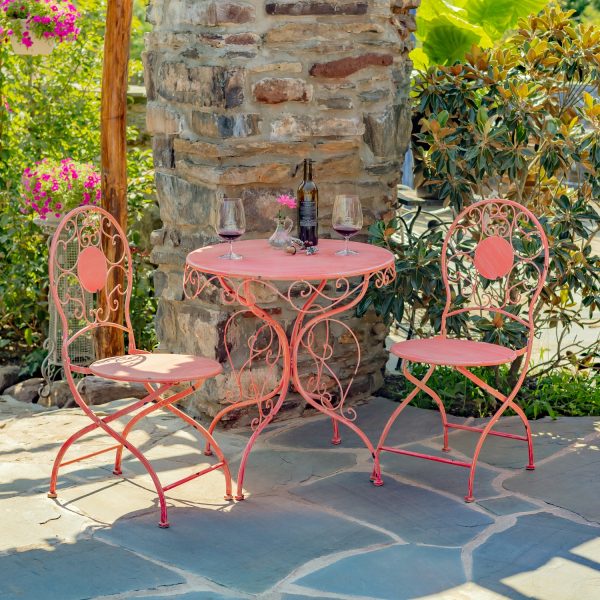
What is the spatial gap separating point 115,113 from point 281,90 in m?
1.17

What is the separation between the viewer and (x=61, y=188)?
5.97m

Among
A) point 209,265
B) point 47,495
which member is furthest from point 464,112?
point 47,495

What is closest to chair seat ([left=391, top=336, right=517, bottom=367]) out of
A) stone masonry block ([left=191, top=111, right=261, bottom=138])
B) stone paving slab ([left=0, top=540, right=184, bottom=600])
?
stone masonry block ([left=191, top=111, right=261, bottom=138])

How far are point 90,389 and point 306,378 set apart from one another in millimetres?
1050

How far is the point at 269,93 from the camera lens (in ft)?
15.5

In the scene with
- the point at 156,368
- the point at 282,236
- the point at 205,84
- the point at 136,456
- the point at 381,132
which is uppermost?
the point at 205,84

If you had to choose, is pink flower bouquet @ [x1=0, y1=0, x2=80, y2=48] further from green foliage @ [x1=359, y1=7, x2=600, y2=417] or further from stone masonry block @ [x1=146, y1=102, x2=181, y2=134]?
green foliage @ [x1=359, y1=7, x2=600, y2=417]

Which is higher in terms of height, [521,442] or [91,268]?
[91,268]

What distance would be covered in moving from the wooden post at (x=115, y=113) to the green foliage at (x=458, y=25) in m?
1.48

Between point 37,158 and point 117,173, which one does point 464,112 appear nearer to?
point 117,173

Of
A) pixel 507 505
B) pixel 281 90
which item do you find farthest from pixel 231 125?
pixel 507 505

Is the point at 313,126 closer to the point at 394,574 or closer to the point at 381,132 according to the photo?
the point at 381,132

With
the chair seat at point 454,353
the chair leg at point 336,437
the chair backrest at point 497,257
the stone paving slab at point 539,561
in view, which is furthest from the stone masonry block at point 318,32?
the stone paving slab at point 539,561

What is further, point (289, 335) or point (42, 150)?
point (42, 150)
